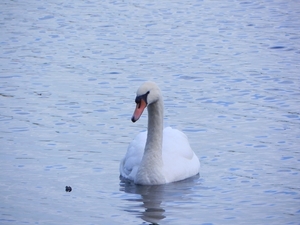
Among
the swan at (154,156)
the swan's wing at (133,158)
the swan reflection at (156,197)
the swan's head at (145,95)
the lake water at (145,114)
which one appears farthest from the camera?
the swan's wing at (133,158)

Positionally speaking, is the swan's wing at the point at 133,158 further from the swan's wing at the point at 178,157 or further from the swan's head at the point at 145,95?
the swan's head at the point at 145,95

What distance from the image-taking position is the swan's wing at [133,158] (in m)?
10.8

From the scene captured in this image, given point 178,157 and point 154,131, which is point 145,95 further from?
point 178,157

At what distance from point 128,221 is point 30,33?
10315 millimetres

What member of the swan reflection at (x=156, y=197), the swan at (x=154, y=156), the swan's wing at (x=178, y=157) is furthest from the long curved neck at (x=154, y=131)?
the swan reflection at (x=156, y=197)

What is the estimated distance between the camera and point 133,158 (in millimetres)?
10891

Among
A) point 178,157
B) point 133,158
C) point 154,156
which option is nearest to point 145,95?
point 154,156

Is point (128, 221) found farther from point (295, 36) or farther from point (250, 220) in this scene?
point (295, 36)

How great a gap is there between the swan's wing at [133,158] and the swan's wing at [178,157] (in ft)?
0.95

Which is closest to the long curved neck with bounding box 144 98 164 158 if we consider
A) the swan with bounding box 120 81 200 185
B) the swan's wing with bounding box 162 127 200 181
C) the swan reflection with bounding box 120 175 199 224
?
the swan with bounding box 120 81 200 185

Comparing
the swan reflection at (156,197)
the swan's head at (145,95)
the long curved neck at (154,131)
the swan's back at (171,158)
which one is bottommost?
the swan reflection at (156,197)

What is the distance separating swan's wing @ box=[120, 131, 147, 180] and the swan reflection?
138 mm

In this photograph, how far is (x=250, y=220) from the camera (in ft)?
29.9

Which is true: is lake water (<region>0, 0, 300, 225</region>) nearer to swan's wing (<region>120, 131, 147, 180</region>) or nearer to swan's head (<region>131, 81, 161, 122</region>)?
swan's wing (<region>120, 131, 147, 180</region>)
